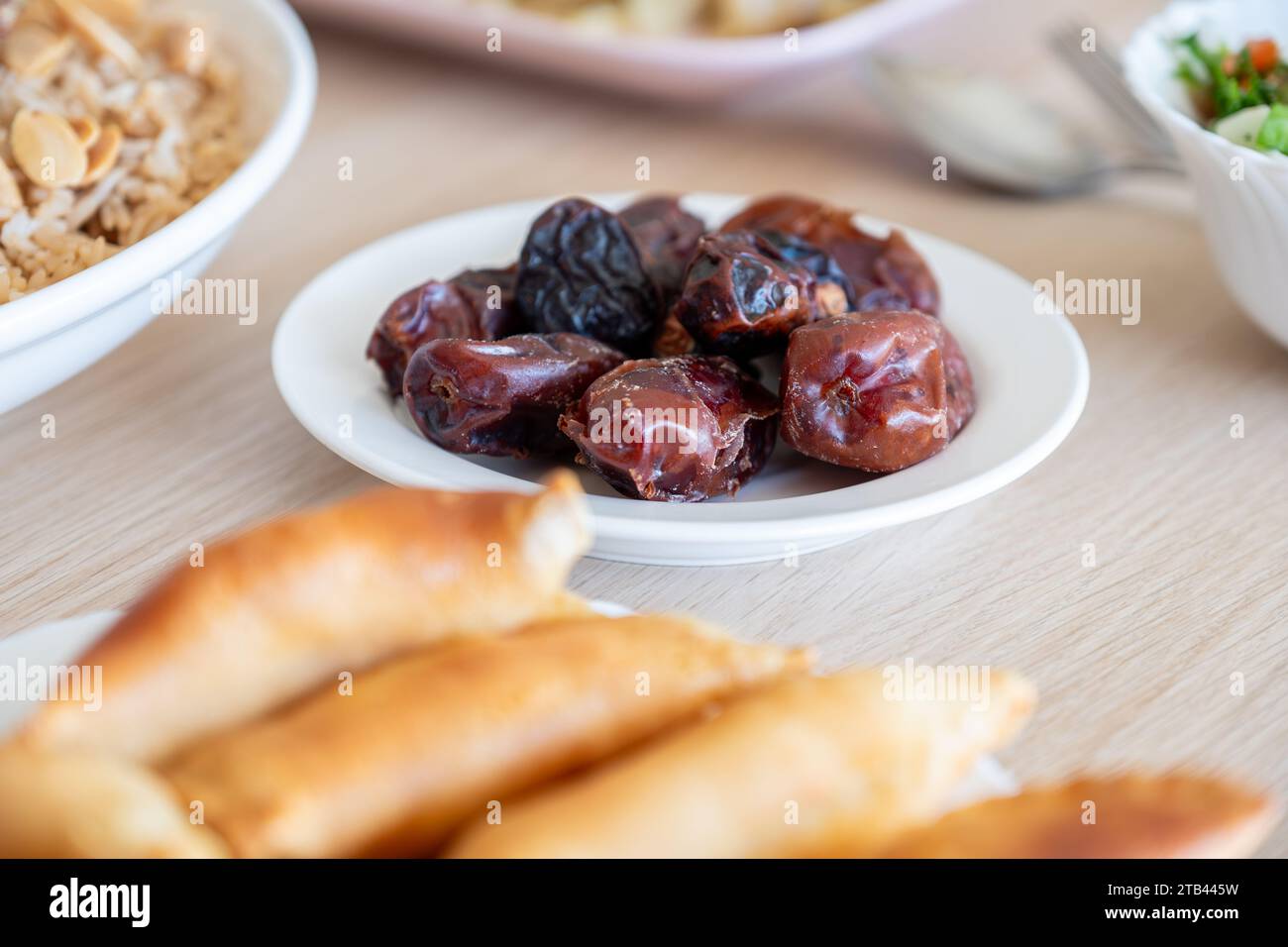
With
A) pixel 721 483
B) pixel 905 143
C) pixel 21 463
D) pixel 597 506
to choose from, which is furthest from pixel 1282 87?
pixel 21 463

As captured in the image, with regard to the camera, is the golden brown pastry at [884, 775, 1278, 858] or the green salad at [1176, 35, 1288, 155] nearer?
the golden brown pastry at [884, 775, 1278, 858]

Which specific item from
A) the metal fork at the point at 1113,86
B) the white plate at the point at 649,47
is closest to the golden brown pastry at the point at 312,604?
the white plate at the point at 649,47

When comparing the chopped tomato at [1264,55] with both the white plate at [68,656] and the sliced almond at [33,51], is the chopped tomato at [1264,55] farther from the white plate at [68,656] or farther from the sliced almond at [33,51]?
the sliced almond at [33,51]

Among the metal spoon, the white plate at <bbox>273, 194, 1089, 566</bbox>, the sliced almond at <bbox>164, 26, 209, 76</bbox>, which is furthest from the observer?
the metal spoon

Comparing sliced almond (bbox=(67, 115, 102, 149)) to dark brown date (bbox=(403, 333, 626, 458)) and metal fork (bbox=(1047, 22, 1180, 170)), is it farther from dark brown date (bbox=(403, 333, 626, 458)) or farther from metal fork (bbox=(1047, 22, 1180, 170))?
metal fork (bbox=(1047, 22, 1180, 170))

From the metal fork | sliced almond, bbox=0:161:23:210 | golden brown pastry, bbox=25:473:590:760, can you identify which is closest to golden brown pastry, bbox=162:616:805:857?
golden brown pastry, bbox=25:473:590:760

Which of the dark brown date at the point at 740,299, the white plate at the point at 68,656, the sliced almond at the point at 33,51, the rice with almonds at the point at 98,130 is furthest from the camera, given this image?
the sliced almond at the point at 33,51

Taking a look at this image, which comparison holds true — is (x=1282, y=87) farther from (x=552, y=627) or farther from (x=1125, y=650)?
(x=552, y=627)
